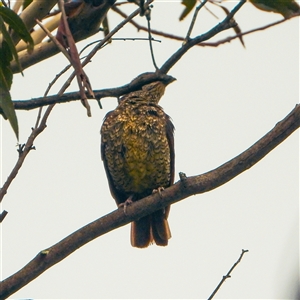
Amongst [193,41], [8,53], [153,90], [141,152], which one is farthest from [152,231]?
[8,53]

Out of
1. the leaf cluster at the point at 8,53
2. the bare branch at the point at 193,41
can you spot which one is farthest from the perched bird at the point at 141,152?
the leaf cluster at the point at 8,53

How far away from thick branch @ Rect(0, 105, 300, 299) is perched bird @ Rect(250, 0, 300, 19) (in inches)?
21.0

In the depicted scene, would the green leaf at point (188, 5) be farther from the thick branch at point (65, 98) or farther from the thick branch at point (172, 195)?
the thick branch at point (172, 195)

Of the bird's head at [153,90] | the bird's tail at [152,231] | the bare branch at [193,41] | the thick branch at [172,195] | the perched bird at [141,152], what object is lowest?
the thick branch at [172,195]

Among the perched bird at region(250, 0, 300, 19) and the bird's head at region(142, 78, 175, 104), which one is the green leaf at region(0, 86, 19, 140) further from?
the bird's head at region(142, 78, 175, 104)

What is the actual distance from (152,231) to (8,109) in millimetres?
3912

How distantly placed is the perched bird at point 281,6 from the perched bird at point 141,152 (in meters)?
2.77

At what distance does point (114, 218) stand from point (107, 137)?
89.8 inches

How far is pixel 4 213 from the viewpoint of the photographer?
284 cm

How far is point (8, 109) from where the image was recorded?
2668 mm

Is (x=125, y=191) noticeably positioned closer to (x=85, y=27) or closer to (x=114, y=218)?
(x=114, y=218)

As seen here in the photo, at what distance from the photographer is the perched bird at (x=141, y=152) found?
576 centimetres

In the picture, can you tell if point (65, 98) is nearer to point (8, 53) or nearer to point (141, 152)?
point (8, 53)

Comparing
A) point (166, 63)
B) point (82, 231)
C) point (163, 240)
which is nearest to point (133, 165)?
point (163, 240)
